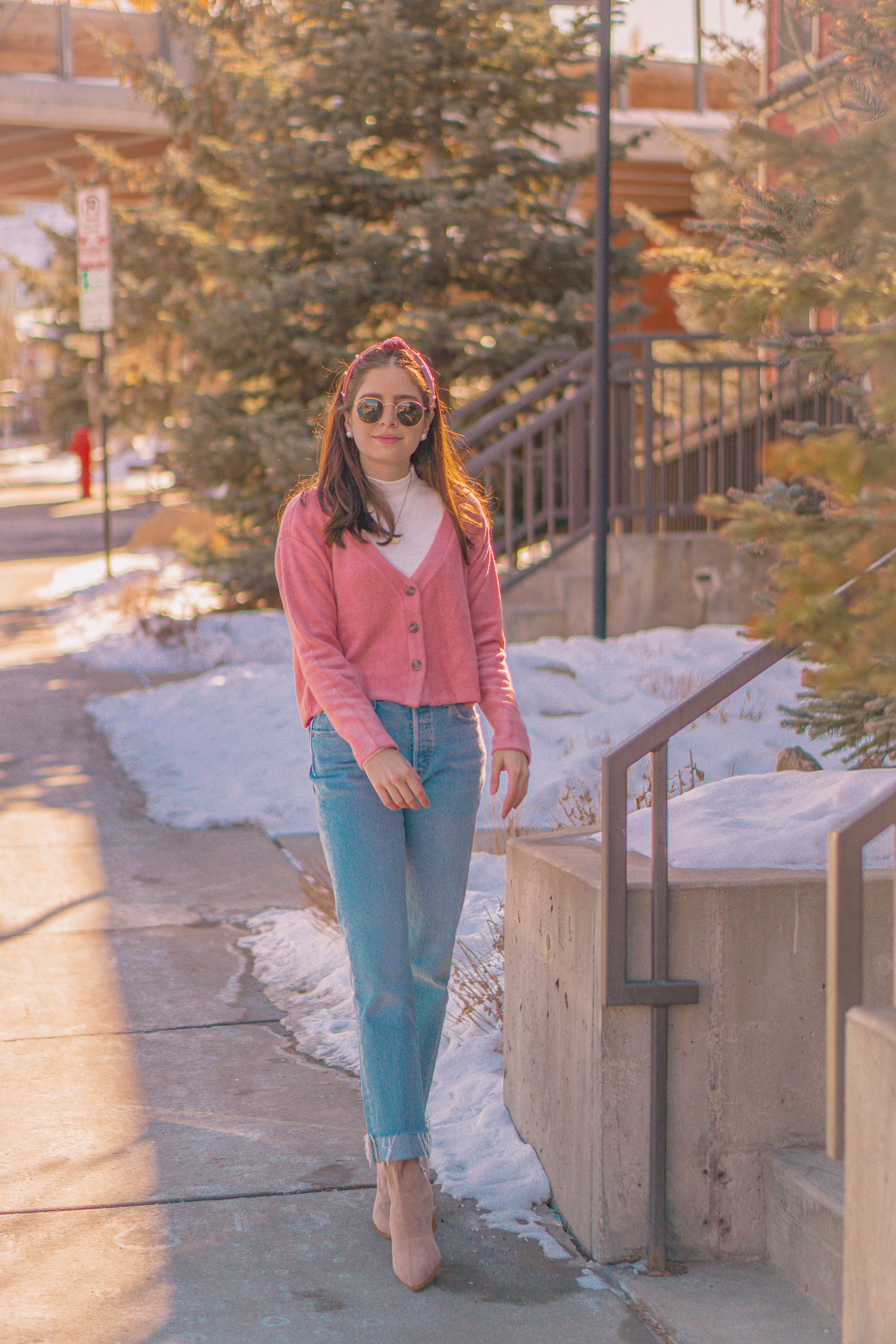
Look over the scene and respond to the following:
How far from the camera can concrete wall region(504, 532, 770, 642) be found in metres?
10.6

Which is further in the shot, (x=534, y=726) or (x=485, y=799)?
(x=534, y=726)

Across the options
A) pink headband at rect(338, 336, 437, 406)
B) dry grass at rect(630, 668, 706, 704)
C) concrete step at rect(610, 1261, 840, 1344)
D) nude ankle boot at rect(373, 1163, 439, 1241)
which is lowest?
concrete step at rect(610, 1261, 840, 1344)

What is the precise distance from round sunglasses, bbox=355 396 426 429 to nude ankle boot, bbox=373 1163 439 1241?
1539 millimetres

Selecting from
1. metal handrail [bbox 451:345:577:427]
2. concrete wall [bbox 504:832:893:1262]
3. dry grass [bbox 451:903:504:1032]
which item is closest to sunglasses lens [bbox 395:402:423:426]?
concrete wall [bbox 504:832:893:1262]

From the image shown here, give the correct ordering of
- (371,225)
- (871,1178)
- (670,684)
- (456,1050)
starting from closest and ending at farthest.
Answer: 1. (871,1178)
2. (456,1050)
3. (670,684)
4. (371,225)

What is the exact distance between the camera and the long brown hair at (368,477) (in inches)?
131

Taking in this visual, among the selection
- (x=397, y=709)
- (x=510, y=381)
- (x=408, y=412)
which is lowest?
(x=397, y=709)

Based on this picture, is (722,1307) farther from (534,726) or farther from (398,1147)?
(534,726)

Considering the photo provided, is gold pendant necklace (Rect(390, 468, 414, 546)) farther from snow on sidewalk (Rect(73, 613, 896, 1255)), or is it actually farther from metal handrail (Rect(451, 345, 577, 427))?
metal handrail (Rect(451, 345, 577, 427))

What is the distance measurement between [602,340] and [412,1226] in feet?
22.7

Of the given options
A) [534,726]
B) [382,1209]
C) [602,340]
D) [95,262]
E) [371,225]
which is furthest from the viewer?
[95,262]

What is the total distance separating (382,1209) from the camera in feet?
11.0

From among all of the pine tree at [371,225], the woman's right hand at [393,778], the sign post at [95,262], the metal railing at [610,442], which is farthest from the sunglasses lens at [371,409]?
the sign post at [95,262]

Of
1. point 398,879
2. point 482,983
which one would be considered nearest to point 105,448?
point 482,983
